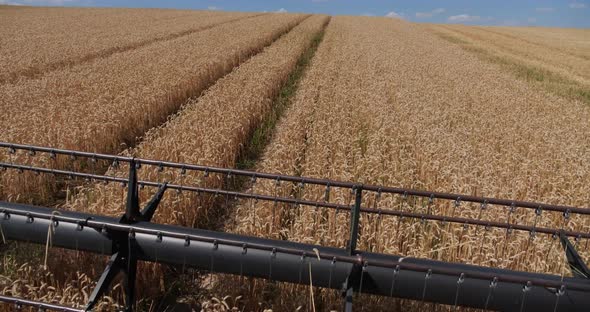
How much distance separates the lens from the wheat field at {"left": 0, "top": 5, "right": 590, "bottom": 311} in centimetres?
346

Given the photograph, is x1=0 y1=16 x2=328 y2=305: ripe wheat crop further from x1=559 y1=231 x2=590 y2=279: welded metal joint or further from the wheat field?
x1=559 y1=231 x2=590 y2=279: welded metal joint

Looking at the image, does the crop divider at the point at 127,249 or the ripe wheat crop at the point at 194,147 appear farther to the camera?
the ripe wheat crop at the point at 194,147

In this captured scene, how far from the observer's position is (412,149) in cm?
612

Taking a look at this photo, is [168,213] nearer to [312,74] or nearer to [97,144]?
[97,144]

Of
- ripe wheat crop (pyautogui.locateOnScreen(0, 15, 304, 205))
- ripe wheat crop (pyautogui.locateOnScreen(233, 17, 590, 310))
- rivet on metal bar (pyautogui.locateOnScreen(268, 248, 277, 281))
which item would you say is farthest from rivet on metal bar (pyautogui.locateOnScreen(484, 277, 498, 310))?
ripe wheat crop (pyautogui.locateOnScreen(0, 15, 304, 205))

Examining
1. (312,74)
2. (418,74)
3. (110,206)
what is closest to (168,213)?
(110,206)

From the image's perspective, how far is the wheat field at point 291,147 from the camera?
346 cm

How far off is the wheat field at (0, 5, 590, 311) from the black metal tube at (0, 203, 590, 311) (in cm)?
49

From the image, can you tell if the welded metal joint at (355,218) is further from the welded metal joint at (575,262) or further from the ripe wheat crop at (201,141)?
→ the ripe wheat crop at (201,141)

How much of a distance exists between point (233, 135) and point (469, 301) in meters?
4.84

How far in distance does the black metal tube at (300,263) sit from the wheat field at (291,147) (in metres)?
0.49

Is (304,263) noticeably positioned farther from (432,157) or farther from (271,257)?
(432,157)

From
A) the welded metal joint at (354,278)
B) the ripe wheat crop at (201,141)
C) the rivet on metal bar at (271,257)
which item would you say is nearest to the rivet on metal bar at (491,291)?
the welded metal joint at (354,278)

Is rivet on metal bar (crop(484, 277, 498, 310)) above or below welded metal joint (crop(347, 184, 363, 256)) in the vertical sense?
below
